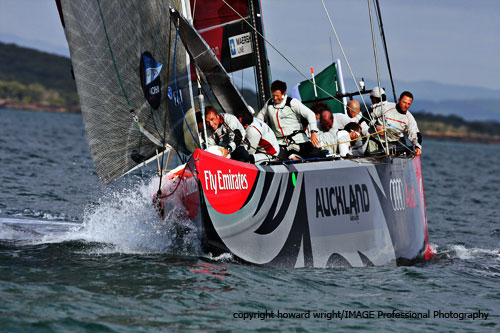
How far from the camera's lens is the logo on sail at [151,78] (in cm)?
654

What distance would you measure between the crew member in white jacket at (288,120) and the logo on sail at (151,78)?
3.78ft

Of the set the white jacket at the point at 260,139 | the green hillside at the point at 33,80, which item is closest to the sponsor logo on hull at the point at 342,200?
the white jacket at the point at 260,139

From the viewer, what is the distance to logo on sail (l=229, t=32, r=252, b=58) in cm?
891

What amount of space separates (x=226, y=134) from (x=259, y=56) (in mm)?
2519

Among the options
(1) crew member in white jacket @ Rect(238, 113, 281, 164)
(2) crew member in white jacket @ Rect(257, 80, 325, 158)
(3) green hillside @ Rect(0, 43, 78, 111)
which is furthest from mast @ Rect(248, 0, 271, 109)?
(3) green hillside @ Rect(0, 43, 78, 111)

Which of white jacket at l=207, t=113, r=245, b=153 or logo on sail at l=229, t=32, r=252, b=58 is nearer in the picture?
white jacket at l=207, t=113, r=245, b=153

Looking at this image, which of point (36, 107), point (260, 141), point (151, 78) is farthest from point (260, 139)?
point (36, 107)

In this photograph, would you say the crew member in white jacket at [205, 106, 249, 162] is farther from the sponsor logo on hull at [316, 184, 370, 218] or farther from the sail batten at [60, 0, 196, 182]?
the sponsor logo on hull at [316, 184, 370, 218]

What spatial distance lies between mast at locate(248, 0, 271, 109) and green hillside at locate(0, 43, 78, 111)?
90.8m

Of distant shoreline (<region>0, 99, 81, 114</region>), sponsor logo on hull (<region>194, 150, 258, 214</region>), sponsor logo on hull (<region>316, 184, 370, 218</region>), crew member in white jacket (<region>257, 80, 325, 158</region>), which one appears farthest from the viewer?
distant shoreline (<region>0, 99, 81, 114</region>)

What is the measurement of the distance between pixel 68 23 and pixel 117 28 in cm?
62

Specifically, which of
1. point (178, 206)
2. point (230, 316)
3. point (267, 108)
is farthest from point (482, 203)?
point (230, 316)

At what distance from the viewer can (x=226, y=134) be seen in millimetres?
6375

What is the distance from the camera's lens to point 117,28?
6699mm
